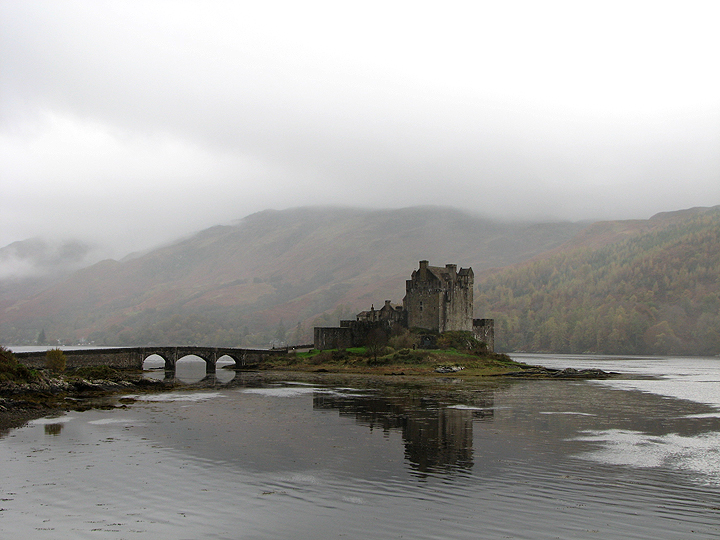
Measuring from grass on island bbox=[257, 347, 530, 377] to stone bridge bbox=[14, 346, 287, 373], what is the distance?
313 inches

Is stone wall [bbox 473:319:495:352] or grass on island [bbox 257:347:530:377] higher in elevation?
stone wall [bbox 473:319:495:352]

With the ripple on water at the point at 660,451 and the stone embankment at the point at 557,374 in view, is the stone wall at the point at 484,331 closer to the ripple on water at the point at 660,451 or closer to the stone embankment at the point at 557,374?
the stone embankment at the point at 557,374

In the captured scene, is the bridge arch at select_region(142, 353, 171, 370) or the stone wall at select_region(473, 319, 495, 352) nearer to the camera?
the bridge arch at select_region(142, 353, 171, 370)

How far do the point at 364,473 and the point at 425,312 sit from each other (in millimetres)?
68435

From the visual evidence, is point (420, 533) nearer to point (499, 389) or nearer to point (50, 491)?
point (50, 491)

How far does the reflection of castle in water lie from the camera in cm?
2550

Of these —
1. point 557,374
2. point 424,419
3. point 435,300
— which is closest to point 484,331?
point 435,300

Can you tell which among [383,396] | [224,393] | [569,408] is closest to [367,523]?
[569,408]

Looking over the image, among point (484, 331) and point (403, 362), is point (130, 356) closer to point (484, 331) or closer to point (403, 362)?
point (403, 362)

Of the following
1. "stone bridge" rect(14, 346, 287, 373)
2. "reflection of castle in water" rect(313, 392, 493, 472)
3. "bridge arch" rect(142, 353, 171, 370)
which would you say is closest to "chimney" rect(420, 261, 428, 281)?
"stone bridge" rect(14, 346, 287, 373)

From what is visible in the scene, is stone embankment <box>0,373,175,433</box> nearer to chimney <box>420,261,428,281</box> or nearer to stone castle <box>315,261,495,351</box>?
stone castle <box>315,261,495,351</box>

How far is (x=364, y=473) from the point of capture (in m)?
22.7

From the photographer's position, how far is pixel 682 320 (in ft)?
621

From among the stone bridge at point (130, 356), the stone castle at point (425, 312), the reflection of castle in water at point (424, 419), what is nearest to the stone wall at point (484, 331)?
the stone castle at point (425, 312)
